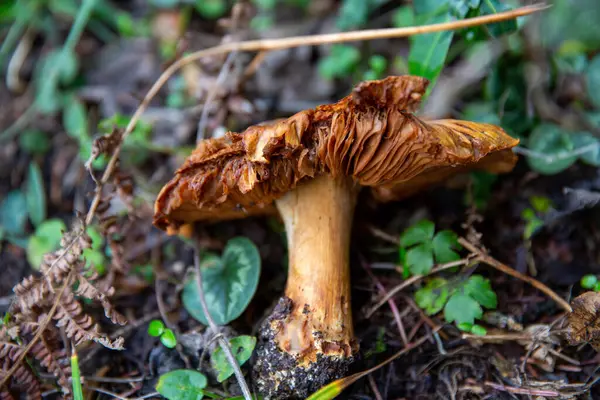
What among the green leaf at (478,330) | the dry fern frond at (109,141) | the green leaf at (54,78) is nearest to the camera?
the green leaf at (478,330)

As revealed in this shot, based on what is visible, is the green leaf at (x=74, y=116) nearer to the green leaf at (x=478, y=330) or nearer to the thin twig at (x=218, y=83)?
the thin twig at (x=218, y=83)

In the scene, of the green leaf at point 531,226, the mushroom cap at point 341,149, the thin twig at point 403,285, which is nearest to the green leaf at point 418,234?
the thin twig at point 403,285

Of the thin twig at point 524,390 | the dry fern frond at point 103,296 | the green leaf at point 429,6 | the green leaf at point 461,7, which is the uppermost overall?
the green leaf at point 429,6

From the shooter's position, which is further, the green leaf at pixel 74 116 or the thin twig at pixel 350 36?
the green leaf at pixel 74 116

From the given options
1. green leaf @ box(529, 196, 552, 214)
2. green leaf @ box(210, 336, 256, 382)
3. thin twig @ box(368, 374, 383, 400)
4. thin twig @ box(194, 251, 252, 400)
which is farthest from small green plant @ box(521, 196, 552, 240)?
thin twig @ box(194, 251, 252, 400)

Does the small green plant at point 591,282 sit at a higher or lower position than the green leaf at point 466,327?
higher

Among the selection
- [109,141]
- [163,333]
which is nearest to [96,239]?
[109,141]
